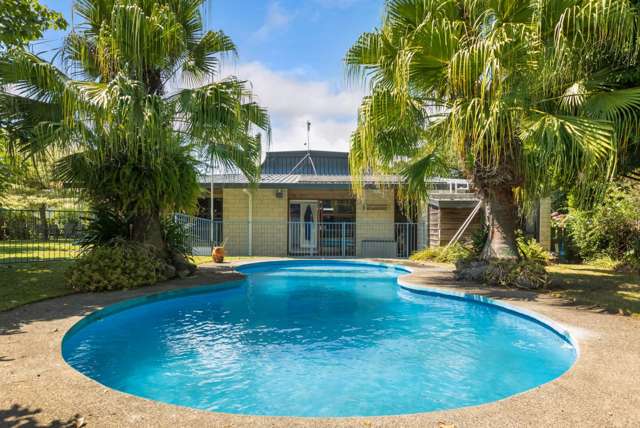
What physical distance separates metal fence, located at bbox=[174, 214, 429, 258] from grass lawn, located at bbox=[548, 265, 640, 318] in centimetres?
677

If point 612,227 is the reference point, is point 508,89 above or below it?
above

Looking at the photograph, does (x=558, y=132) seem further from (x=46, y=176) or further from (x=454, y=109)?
(x=46, y=176)

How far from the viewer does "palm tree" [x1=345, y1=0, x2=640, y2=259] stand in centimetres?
602

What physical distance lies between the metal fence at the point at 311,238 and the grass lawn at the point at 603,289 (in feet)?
22.2

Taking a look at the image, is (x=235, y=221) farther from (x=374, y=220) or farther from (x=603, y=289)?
(x=603, y=289)

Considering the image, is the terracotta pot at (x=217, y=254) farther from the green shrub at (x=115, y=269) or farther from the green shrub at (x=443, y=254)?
the green shrub at (x=443, y=254)

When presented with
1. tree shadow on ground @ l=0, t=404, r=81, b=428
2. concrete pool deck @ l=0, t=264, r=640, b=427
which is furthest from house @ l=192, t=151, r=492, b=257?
tree shadow on ground @ l=0, t=404, r=81, b=428

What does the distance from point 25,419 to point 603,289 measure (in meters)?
8.99

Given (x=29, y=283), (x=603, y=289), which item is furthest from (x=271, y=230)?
(x=603, y=289)

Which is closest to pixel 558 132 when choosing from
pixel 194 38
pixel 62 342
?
pixel 62 342

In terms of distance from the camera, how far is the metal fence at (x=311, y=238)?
16.7 m

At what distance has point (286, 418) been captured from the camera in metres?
2.77

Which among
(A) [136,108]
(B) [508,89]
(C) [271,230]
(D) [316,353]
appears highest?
(B) [508,89]

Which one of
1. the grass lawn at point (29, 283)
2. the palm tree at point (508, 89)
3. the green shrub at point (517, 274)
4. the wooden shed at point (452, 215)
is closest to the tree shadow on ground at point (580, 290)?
the green shrub at point (517, 274)
